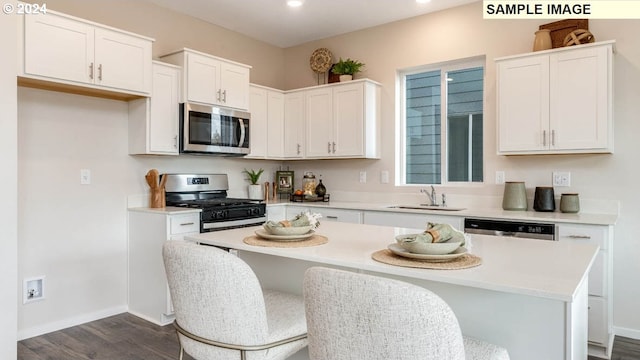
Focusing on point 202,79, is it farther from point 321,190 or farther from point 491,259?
point 491,259

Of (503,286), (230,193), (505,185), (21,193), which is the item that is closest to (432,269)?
(503,286)

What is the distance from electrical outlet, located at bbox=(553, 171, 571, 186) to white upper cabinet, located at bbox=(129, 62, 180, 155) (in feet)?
10.4

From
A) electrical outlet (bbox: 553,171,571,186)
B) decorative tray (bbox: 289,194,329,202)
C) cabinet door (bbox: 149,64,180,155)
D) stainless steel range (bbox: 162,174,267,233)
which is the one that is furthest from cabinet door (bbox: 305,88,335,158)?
electrical outlet (bbox: 553,171,571,186)

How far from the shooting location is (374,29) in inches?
177

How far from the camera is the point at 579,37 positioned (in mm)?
3156

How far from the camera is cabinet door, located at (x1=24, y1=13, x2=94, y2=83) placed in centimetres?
271

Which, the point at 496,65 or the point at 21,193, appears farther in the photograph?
the point at 496,65

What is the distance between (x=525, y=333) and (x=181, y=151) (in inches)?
120

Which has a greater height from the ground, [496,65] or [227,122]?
[496,65]

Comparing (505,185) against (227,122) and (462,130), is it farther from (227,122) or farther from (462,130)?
(227,122)

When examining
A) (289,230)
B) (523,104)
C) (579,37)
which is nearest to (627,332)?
(523,104)

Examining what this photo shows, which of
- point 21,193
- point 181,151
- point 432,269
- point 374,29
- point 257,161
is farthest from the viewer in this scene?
point 257,161

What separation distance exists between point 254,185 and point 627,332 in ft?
11.6

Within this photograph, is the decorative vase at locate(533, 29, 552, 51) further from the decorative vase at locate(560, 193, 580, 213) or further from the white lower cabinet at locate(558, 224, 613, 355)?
the white lower cabinet at locate(558, 224, 613, 355)
